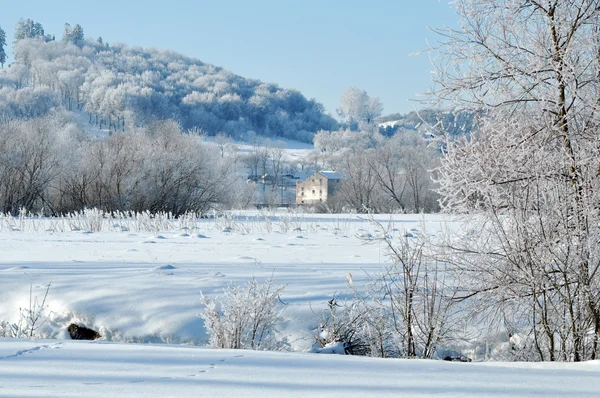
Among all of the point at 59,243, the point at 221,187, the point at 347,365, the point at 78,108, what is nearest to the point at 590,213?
the point at 347,365

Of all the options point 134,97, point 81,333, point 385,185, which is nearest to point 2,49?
point 134,97

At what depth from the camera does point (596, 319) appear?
191 inches

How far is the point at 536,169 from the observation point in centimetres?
521

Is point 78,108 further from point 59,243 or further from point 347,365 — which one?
point 347,365

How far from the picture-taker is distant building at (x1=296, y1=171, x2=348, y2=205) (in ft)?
267

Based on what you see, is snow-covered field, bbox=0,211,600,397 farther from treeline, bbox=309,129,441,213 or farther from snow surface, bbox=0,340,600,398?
treeline, bbox=309,129,441,213

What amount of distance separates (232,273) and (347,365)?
457 cm

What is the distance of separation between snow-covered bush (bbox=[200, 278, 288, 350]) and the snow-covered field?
31 cm

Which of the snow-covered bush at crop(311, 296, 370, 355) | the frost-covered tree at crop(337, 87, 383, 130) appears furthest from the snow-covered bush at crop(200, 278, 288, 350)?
the frost-covered tree at crop(337, 87, 383, 130)

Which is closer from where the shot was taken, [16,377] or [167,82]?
[16,377]

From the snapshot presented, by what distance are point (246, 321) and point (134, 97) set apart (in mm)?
156325

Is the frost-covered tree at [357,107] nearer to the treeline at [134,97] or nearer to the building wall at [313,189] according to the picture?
the treeline at [134,97]

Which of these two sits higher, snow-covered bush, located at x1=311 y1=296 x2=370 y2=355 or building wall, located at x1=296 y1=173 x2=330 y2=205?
building wall, located at x1=296 y1=173 x2=330 y2=205

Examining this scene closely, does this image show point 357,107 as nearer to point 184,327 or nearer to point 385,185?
point 385,185
